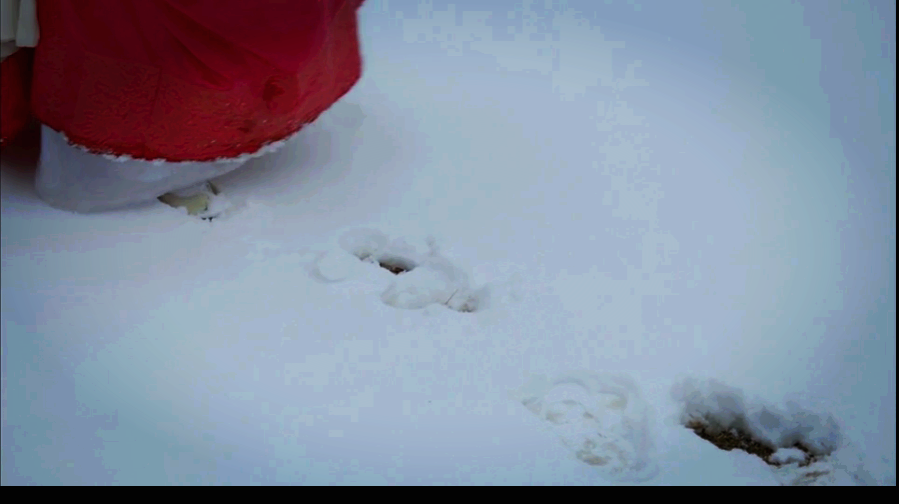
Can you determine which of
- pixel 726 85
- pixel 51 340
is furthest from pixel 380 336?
pixel 726 85

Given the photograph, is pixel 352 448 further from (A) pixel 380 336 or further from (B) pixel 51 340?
(B) pixel 51 340

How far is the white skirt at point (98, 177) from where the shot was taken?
35.1 inches

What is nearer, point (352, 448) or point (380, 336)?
Answer: point (352, 448)

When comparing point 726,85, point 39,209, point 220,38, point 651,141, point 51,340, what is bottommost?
point 51,340

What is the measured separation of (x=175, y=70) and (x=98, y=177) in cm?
14

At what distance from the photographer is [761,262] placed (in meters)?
0.96

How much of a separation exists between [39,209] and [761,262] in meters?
0.74

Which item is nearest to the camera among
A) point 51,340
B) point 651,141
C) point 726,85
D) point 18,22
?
point 51,340

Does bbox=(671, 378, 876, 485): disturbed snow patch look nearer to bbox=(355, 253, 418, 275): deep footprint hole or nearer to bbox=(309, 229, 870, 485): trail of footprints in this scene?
bbox=(309, 229, 870, 485): trail of footprints

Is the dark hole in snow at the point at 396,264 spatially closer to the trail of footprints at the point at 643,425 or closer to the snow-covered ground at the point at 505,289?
the snow-covered ground at the point at 505,289

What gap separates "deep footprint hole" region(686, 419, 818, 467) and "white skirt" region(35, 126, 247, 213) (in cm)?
53

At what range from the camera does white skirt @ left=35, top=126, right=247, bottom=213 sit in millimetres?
892

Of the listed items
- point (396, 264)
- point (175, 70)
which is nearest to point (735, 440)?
point (396, 264)

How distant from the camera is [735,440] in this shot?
757mm
